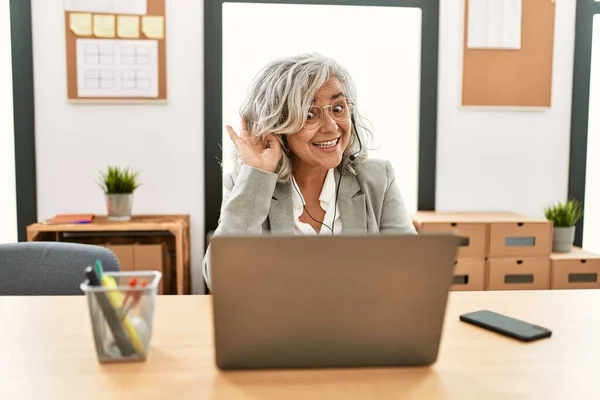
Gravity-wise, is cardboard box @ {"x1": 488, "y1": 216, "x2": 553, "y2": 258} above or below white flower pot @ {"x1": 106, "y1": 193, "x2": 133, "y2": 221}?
below

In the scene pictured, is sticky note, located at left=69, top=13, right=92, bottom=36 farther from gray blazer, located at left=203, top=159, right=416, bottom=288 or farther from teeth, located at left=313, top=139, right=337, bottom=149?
teeth, located at left=313, top=139, right=337, bottom=149

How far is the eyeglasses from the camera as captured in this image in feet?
5.74

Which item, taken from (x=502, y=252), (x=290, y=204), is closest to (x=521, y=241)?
(x=502, y=252)

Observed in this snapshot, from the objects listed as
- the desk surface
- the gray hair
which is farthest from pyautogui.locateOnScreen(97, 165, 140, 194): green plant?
the desk surface

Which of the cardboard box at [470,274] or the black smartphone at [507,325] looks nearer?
the black smartphone at [507,325]

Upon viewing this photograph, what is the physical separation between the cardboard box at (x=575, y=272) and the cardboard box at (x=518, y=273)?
43mm

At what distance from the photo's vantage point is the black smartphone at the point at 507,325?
0.99 m

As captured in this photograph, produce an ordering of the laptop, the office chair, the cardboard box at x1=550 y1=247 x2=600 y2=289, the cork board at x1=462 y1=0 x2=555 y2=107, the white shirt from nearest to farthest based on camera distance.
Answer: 1. the laptop
2. the office chair
3. the white shirt
4. the cardboard box at x1=550 y1=247 x2=600 y2=289
5. the cork board at x1=462 y1=0 x2=555 y2=107

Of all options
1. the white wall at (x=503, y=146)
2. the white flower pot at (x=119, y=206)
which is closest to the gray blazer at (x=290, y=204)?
the white flower pot at (x=119, y=206)

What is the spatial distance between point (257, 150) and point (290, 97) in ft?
0.64

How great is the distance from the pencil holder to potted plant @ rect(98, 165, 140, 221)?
2229 mm

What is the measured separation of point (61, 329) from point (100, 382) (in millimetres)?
283

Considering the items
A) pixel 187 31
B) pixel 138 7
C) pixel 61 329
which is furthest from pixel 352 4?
pixel 61 329

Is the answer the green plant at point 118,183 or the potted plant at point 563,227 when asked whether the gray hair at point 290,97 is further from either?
the potted plant at point 563,227
